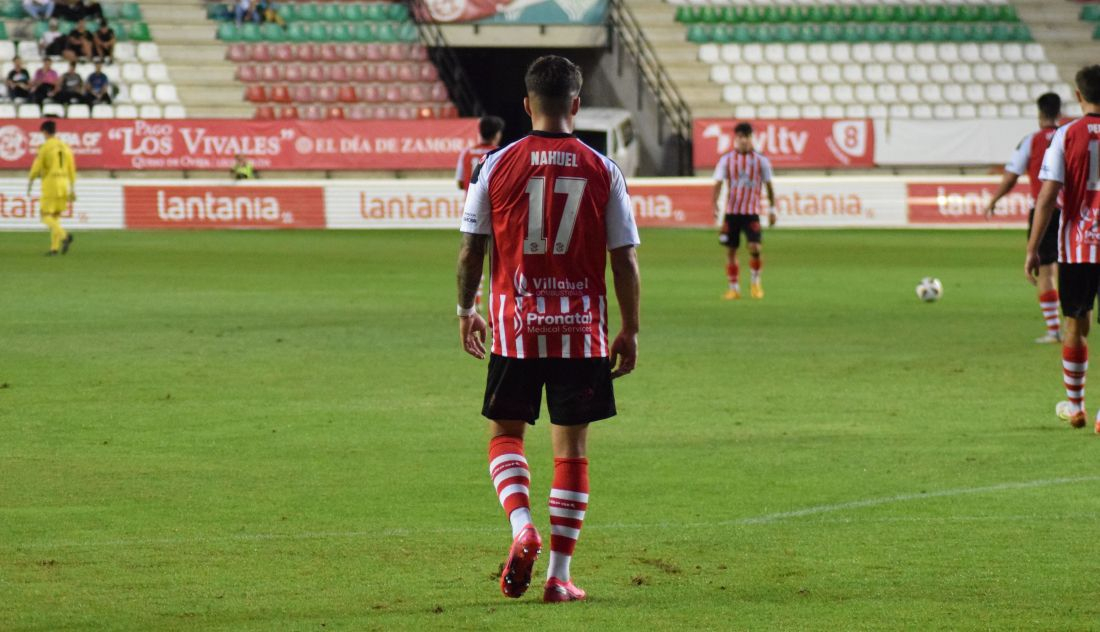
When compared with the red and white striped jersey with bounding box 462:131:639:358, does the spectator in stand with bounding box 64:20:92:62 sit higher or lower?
higher

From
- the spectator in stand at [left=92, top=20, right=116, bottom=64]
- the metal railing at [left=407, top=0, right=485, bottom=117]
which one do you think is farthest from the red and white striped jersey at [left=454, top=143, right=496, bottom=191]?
the spectator in stand at [left=92, top=20, right=116, bottom=64]

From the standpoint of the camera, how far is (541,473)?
28.9 feet

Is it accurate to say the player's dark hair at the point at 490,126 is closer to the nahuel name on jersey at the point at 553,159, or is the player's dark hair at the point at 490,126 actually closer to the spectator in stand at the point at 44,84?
the nahuel name on jersey at the point at 553,159

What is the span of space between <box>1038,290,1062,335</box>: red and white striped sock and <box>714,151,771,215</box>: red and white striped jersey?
5.62 metres

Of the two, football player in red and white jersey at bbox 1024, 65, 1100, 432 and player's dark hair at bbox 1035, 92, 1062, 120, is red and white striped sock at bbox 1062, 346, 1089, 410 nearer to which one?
football player in red and white jersey at bbox 1024, 65, 1100, 432

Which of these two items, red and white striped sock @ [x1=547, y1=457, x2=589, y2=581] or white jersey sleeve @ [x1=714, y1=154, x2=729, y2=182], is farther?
white jersey sleeve @ [x1=714, y1=154, x2=729, y2=182]

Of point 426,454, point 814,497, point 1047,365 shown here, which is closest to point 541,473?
point 426,454

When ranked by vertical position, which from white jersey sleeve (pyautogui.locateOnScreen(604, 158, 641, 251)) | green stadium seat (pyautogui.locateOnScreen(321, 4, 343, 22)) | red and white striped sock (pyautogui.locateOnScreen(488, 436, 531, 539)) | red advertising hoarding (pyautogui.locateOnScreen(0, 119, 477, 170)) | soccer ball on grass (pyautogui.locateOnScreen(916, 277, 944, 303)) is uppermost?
green stadium seat (pyautogui.locateOnScreen(321, 4, 343, 22))

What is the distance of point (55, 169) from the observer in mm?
27641

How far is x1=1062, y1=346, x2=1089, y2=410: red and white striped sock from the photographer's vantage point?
1025 cm

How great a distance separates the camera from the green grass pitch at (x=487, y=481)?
19.5ft

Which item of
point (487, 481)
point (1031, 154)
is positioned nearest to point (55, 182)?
point (1031, 154)

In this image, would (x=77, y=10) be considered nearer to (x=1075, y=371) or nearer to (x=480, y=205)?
(x=1075, y=371)

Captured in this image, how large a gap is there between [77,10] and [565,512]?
3751cm
